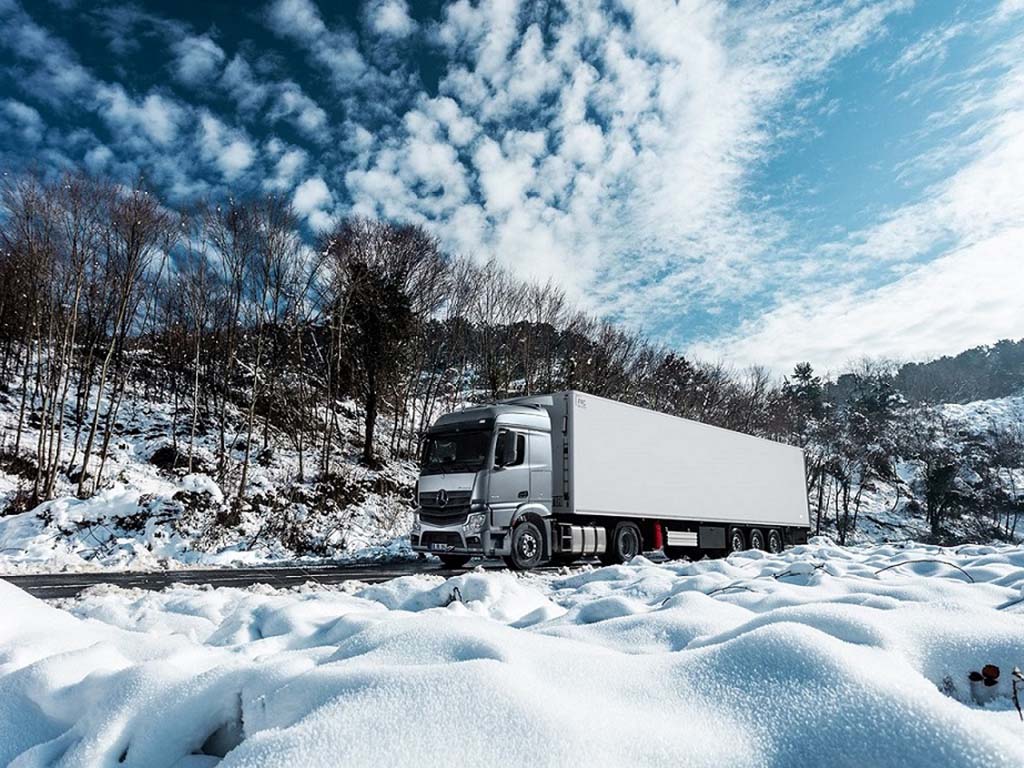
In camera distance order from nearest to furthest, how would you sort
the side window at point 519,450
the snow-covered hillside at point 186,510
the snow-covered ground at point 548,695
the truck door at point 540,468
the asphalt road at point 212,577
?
the snow-covered ground at point 548,695 < the asphalt road at point 212,577 < the side window at point 519,450 < the truck door at point 540,468 < the snow-covered hillside at point 186,510

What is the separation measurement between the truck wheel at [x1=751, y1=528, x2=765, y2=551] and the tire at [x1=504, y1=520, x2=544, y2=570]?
418 inches

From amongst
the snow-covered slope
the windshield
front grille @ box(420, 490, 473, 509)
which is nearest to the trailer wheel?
the windshield

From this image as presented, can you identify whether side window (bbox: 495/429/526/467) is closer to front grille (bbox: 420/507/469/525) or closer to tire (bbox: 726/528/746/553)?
front grille (bbox: 420/507/469/525)

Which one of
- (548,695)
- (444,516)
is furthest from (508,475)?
(548,695)

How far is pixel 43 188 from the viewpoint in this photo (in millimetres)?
19531

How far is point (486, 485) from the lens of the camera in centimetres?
1293

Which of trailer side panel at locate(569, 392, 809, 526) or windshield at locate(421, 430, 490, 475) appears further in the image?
trailer side panel at locate(569, 392, 809, 526)

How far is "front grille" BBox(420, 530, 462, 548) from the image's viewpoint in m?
12.9

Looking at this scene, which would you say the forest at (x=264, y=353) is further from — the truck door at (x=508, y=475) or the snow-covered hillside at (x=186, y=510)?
the truck door at (x=508, y=475)

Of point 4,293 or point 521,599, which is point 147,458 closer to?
point 4,293

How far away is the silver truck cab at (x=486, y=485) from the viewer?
42.2 ft

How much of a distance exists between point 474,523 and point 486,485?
84 centimetres

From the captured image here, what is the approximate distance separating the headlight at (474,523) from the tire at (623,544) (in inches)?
168

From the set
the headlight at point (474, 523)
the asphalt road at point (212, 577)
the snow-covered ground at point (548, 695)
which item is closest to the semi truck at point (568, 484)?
the headlight at point (474, 523)
